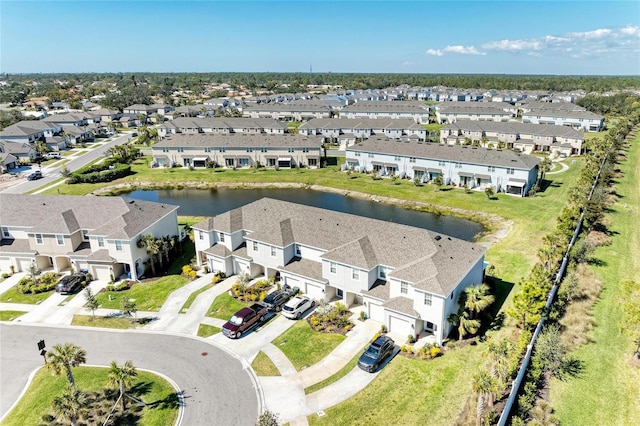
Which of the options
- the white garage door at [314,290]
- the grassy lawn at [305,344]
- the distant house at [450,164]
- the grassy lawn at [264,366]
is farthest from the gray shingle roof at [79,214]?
the distant house at [450,164]

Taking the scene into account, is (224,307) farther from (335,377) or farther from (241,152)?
(241,152)

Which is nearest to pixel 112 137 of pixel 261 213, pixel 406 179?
pixel 406 179

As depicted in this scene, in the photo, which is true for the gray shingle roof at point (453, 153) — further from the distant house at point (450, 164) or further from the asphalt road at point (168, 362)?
the asphalt road at point (168, 362)

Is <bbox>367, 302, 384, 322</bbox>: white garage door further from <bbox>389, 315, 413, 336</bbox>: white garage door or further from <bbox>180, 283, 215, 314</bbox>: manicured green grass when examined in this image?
<bbox>180, 283, 215, 314</bbox>: manicured green grass

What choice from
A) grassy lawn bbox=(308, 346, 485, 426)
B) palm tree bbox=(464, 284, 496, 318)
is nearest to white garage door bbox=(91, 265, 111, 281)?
grassy lawn bbox=(308, 346, 485, 426)

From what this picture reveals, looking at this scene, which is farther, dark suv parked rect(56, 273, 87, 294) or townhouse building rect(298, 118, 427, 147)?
townhouse building rect(298, 118, 427, 147)

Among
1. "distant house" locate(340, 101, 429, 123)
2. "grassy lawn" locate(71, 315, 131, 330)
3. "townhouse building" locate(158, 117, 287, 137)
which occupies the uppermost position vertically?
"distant house" locate(340, 101, 429, 123)
